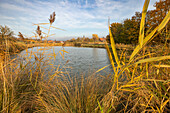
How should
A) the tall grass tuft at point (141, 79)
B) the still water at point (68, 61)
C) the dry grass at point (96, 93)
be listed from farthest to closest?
the still water at point (68, 61), the dry grass at point (96, 93), the tall grass tuft at point (141, 79)

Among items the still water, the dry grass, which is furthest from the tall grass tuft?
the still water

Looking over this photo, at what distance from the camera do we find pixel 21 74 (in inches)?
71.5

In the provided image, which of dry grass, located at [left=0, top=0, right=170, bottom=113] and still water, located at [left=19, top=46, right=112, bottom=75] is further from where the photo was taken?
still water, located at [left=19, top=46, right=112, bottom=75]

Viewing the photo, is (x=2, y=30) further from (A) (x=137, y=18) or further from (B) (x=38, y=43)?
(A) (x=137, y=18)

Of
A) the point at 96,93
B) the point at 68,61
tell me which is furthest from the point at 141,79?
the point at 68,61

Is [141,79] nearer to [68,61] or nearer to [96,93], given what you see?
[96,93]

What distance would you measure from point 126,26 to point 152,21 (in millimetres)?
8970

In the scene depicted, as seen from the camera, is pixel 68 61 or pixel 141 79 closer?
pixel 141 79

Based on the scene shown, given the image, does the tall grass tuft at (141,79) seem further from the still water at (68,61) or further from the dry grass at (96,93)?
the still water at (68,61)

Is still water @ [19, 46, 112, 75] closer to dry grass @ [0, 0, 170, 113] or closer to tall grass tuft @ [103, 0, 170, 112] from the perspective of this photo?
dry grass @ [0, 0, 170, 113]

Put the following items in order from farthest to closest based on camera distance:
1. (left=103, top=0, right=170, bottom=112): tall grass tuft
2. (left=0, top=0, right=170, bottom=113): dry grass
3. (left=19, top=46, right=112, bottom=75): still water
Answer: (left=19, top=46, right=112, bottom=75): still water, (left=0, top=0, right=170, bottom=113): dry grass, (left=103, top=0, right=170, bottom=112): tall grass tuft

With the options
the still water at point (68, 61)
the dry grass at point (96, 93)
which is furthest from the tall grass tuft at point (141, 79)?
the still water at point (68, 61)

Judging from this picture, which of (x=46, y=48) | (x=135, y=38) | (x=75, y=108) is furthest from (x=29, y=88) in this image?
(x=135, y=38)

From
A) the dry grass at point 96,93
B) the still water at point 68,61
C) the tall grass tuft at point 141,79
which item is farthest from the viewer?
the still water at point 68,61
